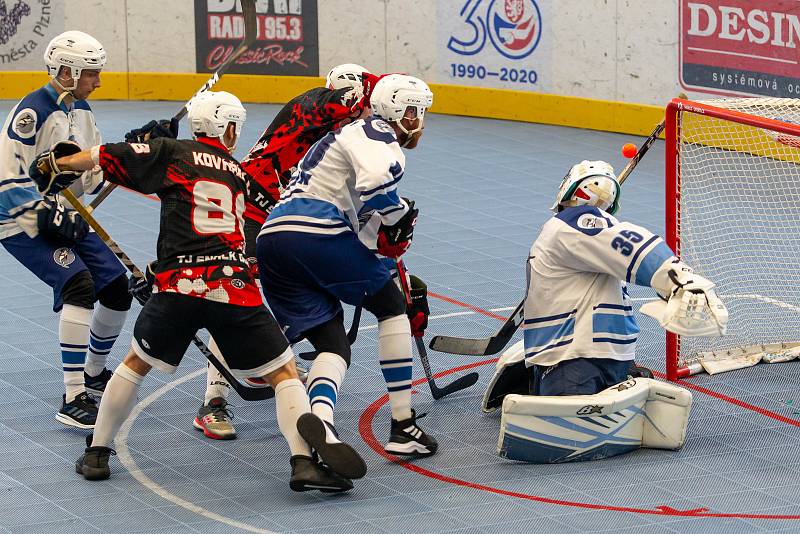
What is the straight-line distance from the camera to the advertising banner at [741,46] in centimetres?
994

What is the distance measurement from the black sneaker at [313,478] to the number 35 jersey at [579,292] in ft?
3.07

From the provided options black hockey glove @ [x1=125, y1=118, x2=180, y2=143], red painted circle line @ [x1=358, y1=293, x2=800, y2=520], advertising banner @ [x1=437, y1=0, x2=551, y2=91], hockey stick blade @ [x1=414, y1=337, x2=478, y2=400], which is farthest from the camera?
advertising banner @ [x1=437, y1=0, x2=551, y2=91]

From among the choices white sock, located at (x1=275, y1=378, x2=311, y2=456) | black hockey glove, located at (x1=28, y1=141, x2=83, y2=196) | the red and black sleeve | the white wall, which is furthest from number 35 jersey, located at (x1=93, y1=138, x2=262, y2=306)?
the white wall

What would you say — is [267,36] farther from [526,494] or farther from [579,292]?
[526,494]

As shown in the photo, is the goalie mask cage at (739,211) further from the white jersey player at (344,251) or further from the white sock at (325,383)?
the white sock at (325,383)

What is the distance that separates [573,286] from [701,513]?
3.21ft

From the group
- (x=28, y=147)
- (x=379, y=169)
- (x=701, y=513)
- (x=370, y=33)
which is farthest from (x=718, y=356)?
(x=370, y=33)

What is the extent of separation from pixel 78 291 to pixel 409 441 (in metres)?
1.46

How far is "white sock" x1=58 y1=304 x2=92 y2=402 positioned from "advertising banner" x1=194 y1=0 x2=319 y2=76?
293 inches

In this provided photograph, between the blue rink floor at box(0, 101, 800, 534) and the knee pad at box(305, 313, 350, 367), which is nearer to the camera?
the blue rink floor at box(0, 101, 800, 534)

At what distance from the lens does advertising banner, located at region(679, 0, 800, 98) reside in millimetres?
9938

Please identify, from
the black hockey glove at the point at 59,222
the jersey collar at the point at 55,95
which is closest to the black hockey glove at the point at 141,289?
the black hockey glove at the point at 59,222

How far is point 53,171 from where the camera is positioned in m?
4.80

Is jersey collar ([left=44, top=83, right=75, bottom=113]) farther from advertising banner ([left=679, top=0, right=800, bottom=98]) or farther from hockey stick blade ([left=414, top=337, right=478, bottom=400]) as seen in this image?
advertising banner ([left=679, top=0, right=800, bottom=98])
